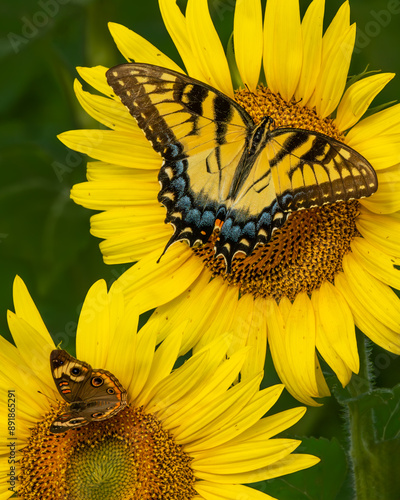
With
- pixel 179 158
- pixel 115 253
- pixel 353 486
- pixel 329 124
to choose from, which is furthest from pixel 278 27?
pixel 353 486

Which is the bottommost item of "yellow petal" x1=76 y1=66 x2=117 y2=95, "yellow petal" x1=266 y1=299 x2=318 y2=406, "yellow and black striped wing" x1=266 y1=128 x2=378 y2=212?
"yellow petal" x1=266 y1=299 x2=318 y2=406

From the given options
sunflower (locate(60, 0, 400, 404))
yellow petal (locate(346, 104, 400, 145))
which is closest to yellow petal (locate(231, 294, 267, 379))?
sunflower (locate(60, 0, 400, 404))

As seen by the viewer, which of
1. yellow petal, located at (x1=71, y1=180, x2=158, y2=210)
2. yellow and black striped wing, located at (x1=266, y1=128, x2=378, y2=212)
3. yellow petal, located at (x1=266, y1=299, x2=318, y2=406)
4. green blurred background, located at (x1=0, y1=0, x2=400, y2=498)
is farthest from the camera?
green blurred background, located at (x1=0, y1=0, x2=400, y2=498)

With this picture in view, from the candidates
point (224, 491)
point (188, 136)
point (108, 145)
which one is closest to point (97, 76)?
point (108, 145)

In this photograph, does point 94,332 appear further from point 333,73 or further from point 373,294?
point 333,73

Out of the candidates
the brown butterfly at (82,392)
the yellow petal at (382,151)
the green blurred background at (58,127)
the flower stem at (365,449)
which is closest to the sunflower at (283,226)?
the yellow petal at (382,151)

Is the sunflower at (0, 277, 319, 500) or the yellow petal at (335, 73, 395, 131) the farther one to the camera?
the sunflower at (0, 277, 319, 500)

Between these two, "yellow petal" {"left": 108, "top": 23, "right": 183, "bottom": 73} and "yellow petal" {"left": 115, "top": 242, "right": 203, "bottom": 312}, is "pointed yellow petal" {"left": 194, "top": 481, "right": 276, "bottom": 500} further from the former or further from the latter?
"yellow petal" {"left": 108, "top": 23, "right": 183, "bottom": 73}
